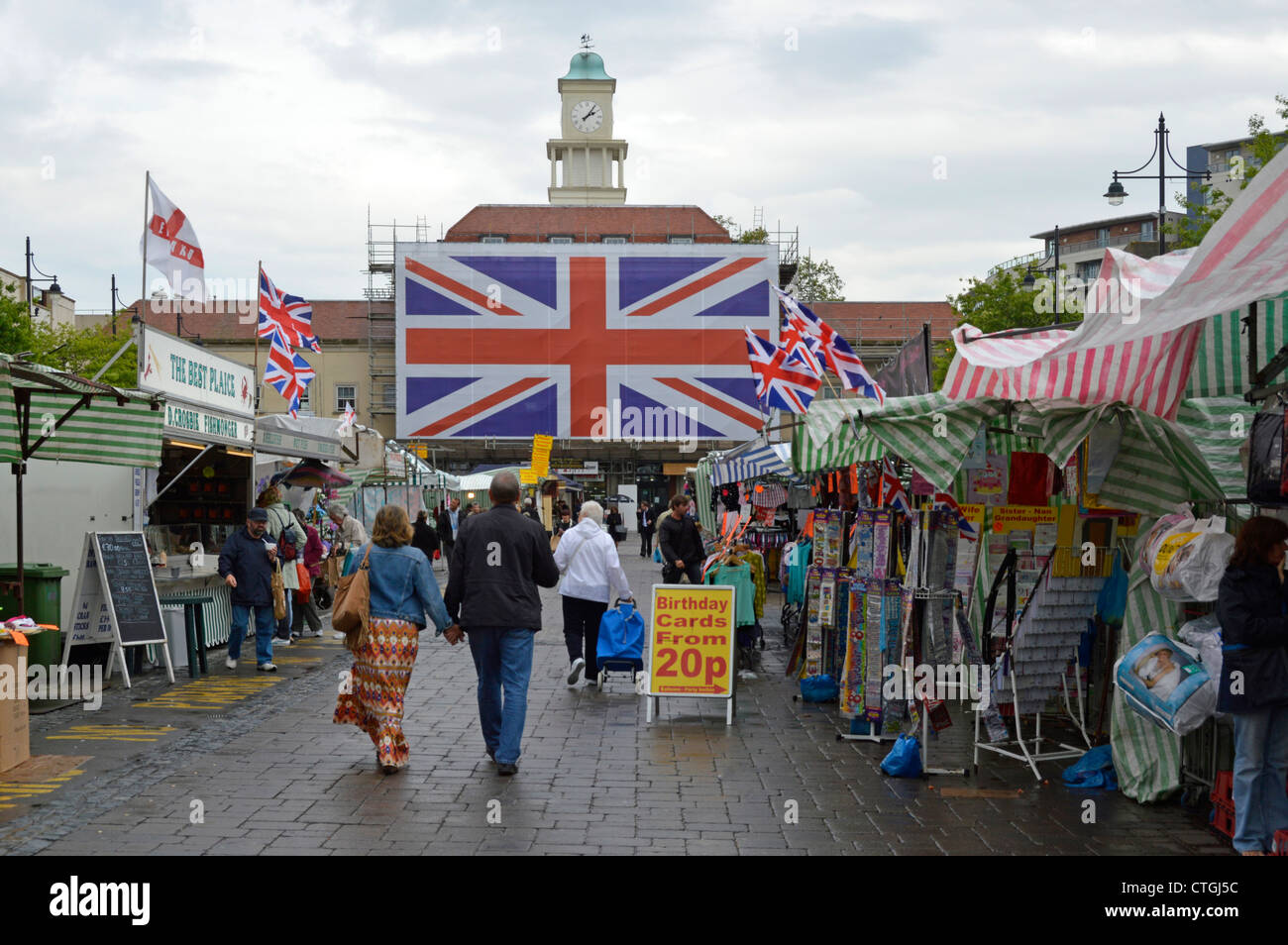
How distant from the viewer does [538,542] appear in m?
7.81

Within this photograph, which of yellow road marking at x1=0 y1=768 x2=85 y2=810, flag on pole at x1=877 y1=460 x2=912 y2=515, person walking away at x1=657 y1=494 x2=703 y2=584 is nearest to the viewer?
yellow road marking at x1=0 y1=768 x2=85 y2=810

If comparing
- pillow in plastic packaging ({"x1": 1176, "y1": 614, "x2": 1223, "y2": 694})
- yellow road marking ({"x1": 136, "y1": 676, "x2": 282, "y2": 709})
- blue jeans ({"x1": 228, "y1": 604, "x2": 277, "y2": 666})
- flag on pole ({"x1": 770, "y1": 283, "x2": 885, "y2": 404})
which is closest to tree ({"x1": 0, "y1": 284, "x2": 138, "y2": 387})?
blue jeans ({"x1": 228, "y1": 604, "x2": 277, "y2": 666})

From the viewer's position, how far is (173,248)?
1346 cm

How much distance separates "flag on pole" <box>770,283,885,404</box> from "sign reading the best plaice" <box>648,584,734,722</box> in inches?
86.3

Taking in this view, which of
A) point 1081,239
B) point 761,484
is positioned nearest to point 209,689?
point 761,484

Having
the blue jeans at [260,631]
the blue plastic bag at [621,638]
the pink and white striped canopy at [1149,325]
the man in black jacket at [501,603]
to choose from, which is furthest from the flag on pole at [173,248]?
the pink and white striped canopy at [1149,325]

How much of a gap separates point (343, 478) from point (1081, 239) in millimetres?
79729

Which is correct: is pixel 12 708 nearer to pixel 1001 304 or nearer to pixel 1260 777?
pixel 1260 777

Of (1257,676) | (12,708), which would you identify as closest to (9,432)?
(12,708)

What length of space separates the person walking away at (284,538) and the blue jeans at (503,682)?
21.6 feet

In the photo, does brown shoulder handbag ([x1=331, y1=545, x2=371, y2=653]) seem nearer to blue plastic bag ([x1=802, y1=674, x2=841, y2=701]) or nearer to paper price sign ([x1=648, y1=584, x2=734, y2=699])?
paper price sign ([x1=648, y1=584, x2=734, y2=699])

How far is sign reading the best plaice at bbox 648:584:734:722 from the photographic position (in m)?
9.70

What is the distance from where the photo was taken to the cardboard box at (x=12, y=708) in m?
7.43
